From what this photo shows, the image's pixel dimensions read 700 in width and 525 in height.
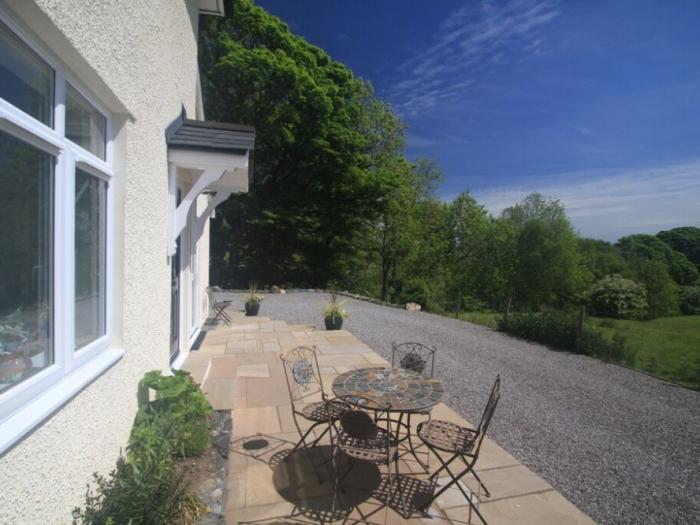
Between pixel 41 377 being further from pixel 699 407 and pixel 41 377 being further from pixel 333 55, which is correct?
pixel 333 55

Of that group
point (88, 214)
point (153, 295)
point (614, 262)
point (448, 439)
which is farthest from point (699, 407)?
point (614, 262)

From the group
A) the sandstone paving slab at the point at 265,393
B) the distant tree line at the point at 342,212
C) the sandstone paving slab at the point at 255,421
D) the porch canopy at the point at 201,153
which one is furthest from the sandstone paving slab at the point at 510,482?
the distant tree line at the point at 342,212

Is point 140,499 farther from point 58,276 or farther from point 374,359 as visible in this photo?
point 374,359

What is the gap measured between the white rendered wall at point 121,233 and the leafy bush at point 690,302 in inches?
1518

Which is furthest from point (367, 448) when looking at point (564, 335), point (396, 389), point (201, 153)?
point (564, 335)

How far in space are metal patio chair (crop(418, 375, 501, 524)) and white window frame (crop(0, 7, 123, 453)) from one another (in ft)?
7.58

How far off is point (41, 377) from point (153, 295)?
181cm

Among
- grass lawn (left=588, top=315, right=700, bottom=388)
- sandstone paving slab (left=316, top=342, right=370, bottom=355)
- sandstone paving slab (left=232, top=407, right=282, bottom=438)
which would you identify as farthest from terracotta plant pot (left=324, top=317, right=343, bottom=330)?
grass lawn (left=588, top=315, right=700, bottom=388)

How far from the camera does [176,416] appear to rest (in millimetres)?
3174

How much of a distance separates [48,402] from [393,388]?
2.32 metres

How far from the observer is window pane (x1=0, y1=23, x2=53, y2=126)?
1658mm

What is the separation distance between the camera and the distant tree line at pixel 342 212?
63.4 feet

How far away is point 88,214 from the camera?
2.57m

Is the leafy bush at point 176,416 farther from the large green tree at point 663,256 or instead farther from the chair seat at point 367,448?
the large green tree at point 663,256
